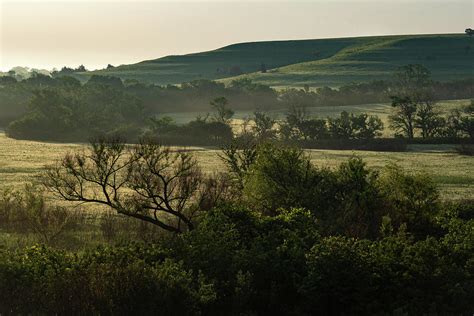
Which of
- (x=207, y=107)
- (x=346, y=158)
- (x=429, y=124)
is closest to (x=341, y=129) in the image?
(x=429, y=124)

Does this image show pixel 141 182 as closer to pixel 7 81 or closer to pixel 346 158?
pixel 346 158

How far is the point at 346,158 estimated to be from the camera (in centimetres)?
9294

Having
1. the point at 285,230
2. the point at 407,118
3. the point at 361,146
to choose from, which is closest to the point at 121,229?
the point at 285,230

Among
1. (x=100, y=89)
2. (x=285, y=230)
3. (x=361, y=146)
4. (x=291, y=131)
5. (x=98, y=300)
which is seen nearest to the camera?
(x=98, y=300)

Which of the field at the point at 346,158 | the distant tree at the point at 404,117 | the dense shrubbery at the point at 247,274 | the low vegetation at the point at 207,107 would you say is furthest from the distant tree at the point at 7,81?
the dense shrubbery at the point at 247,274

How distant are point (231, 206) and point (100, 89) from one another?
125 metres

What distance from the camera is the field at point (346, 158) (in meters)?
71.9

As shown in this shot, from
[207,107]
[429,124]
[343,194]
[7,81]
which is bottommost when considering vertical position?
[343,194]

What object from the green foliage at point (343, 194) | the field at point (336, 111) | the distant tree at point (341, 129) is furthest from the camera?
the field at point (336, 111)

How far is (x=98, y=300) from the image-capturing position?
24266 mm

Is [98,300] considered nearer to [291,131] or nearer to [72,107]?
[291,131]

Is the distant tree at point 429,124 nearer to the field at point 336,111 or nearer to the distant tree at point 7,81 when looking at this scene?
the field at point 336,111

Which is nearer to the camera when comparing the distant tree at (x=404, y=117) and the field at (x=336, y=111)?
the distant tree at (x=404, y=117)

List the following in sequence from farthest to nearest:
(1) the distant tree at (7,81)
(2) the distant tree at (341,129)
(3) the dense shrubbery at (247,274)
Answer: (1) the distant tree at (7,81) → (2) the distant tree at (341,129) → (3) the dense shrubbery at (247,274)
